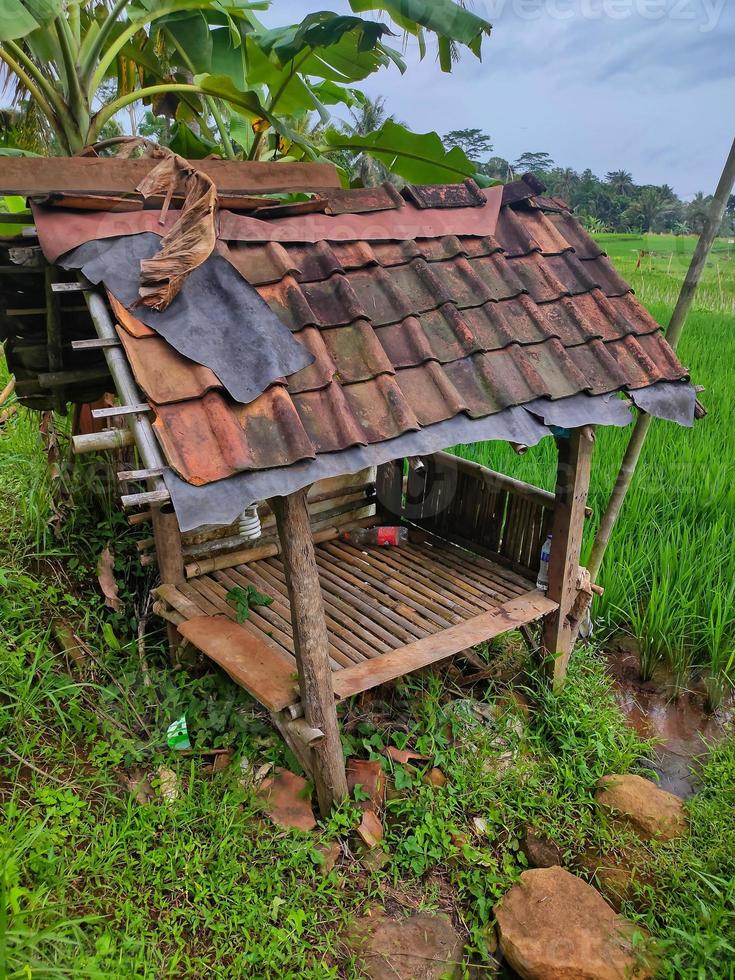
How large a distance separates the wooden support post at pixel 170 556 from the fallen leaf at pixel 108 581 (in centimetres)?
26

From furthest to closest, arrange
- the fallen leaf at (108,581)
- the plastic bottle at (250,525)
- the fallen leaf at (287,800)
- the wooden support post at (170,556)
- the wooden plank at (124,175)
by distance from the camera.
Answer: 1. the plastic bottle at (250,525)
2. the fallen leaf at (108,581)
3. the wooden support post at (170,556)
4. the fallen leaf at (287,800)
5. the wooden plank at (124,175)

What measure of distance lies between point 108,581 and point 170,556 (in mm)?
381

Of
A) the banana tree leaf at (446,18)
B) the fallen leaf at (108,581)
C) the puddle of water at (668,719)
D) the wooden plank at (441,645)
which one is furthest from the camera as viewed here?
the puddle of water at (668,719)

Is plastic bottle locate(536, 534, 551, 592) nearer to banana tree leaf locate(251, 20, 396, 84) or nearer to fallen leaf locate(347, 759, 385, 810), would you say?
fallen leaf locate(347, 759, 385, 810)

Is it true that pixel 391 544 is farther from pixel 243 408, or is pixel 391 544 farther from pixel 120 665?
pixel 243 408

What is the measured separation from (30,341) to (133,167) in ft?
3.91

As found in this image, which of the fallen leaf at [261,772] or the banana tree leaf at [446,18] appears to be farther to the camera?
the fallen leaf at [261,772]

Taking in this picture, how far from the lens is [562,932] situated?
2666 millimetres

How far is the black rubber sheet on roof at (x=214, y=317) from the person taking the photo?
1982mm

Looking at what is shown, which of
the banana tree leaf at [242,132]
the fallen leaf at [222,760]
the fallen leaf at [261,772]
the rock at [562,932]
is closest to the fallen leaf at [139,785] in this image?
the fallen leaf at [222,760]

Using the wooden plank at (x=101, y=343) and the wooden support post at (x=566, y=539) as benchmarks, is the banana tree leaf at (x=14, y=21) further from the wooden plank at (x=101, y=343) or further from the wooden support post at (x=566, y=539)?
the wooden support post at (x=566, y=539)

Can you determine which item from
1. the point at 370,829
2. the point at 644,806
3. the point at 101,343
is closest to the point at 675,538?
the point at 644,806

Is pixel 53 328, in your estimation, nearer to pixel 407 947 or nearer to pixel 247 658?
pixel 247 658

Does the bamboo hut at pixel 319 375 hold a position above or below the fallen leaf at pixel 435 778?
above
